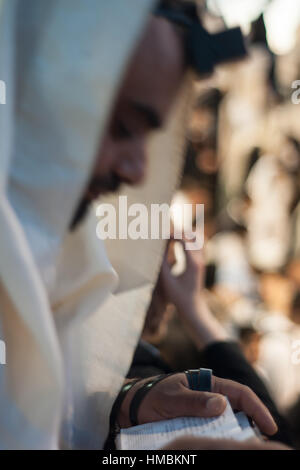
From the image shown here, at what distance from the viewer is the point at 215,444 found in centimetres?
38

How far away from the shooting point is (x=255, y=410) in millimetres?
482

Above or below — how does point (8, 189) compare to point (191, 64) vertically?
below

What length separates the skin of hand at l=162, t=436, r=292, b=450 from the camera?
377 mm

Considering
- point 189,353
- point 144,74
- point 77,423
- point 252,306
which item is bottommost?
point 252,306

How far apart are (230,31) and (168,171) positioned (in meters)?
0.14

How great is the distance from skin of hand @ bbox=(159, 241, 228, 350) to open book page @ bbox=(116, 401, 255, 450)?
1.00 ft

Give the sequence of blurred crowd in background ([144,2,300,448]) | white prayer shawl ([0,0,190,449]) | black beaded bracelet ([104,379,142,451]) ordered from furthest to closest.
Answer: blurred crowd in background ([144,2,300,448]) < black beaded bracelet ([104,379,142,451]) < white prayer shawl ([0,0,190,449])

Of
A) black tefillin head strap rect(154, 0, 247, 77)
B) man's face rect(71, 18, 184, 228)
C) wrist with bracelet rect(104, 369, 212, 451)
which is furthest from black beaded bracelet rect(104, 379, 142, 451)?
black tefillin head strap rect(154, 0, 247, 77)

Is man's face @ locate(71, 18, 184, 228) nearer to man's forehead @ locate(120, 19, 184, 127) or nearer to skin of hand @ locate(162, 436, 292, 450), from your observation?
man's forehead @ locate(120, 19, 184, 127)

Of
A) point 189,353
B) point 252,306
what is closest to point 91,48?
point 189,353

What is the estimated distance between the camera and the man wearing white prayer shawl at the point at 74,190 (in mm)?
376

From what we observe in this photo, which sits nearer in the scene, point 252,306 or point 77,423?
point 77,423

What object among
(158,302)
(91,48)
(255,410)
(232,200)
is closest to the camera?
(91,48)

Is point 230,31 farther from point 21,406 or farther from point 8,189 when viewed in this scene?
point 21,406
